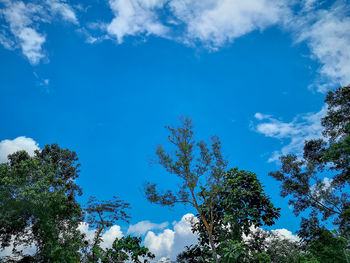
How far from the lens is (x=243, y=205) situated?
18266mm

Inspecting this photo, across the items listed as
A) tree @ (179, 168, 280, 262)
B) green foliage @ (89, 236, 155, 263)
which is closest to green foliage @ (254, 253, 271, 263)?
tree @ (179, 168, 280, 262)

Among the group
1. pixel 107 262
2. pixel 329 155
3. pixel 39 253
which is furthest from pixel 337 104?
pixel 39 253

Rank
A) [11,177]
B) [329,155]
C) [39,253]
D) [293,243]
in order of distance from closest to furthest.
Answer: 1. [329,155]
2. [11,177]
3. [39,253]
4. [293,243]

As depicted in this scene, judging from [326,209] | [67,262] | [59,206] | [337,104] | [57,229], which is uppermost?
[337,104]

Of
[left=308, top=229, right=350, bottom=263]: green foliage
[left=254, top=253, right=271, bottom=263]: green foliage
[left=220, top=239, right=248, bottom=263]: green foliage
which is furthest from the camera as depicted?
[left=254, top=253, right=271, bottom=263]: green foliage

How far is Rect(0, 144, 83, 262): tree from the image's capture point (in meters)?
18.5

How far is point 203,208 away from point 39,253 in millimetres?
13831

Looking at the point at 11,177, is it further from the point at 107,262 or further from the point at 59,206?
the point at 107,262

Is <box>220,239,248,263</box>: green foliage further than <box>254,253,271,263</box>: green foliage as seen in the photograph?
No

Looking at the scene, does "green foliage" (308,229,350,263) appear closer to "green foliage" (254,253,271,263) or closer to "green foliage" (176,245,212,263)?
"green foliage" (254,253,271,263)

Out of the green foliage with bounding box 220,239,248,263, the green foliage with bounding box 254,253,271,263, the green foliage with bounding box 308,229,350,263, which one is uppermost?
the green foliage with bounding box 308,229,350,263

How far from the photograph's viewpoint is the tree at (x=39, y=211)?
1852cm

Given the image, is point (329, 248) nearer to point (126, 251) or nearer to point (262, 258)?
point (262, 258)

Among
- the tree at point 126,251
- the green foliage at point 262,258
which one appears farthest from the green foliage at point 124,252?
the green foliage at point 262,258
